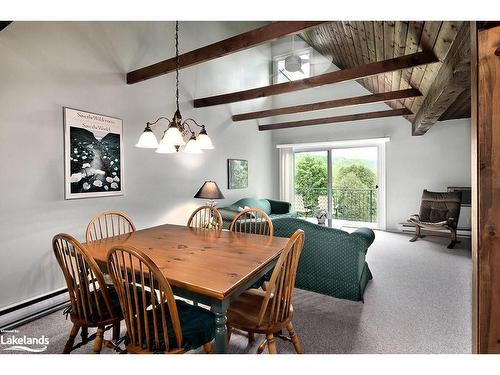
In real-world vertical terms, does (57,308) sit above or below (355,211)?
below

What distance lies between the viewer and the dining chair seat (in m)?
1.45

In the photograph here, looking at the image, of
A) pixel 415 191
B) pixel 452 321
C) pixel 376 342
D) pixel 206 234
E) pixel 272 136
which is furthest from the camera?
pixel 272 136

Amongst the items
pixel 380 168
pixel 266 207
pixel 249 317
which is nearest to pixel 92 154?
pixel 249 317

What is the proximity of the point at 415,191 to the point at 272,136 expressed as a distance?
11.8ft

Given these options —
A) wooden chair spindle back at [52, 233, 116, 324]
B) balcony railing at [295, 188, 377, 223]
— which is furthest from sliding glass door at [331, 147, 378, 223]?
wooden chair spindle back at [52, 233, 116, 324]

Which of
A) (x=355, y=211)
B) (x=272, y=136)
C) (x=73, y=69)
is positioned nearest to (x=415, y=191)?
(x=355, y=211)

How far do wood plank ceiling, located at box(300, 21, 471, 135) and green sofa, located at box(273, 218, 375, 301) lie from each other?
1.69 metres

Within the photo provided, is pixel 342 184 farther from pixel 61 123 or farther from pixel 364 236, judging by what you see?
pixel 61 123

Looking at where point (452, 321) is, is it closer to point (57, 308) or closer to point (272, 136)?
point (57, 308)

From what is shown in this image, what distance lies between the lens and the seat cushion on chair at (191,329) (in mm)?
1271

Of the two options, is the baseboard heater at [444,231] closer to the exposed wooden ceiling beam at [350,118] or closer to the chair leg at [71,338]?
the exposed wooden ceiling beam at [350,118]

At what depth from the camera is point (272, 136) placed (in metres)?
6.92

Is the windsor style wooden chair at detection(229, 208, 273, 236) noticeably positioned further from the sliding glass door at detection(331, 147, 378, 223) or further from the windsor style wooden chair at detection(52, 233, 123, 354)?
the sliding glass door at detection(331, 147, 378, 223)

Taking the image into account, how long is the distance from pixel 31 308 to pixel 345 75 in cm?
403
